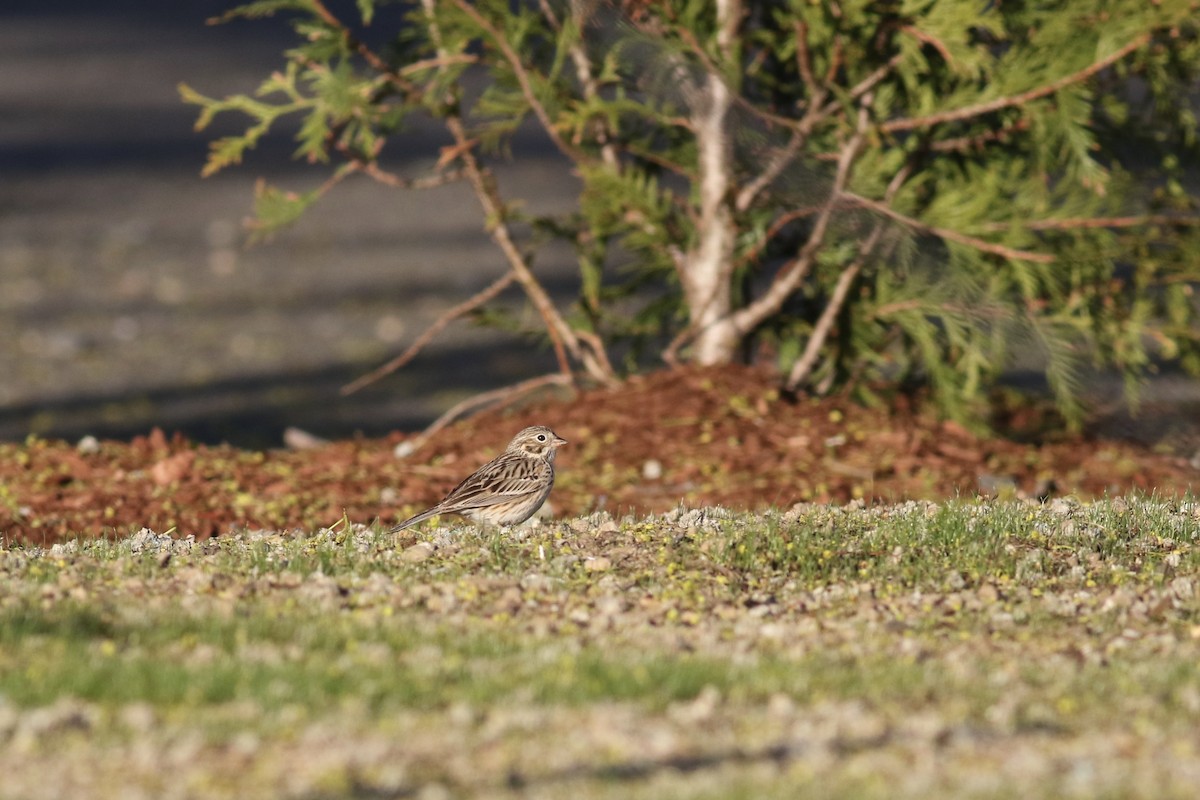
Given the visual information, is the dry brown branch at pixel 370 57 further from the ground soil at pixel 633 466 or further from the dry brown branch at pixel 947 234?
the dry brown branch at pixel 947 234

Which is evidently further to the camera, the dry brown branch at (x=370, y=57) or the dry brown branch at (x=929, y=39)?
the dry brown branch at (x=370, y=57)

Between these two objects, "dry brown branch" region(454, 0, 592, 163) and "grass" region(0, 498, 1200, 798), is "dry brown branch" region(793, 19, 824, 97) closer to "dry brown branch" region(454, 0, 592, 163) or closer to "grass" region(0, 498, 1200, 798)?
"dry brown branch" region(454, 0, 592, 163)

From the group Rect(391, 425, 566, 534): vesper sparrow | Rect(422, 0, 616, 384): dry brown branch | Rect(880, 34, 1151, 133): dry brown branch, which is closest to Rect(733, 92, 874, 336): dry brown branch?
Rect(880, 34, 1151, 133): dry brown branch

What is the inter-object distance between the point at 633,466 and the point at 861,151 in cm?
251

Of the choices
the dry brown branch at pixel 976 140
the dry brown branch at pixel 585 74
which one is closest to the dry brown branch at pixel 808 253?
the dry brown branch at pixel 976 140

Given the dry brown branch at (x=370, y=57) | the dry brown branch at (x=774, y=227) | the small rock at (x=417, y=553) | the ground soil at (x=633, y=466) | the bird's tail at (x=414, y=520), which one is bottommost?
the ground soil at (x=633, y=466)

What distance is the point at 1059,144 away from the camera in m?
11.3

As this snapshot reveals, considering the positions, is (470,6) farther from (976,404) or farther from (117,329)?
(117,329)

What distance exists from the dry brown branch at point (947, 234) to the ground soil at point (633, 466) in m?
1.34

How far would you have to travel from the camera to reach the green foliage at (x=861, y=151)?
10.8 m

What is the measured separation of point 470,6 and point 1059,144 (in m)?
3.91

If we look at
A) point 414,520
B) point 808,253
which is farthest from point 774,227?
point 414,520

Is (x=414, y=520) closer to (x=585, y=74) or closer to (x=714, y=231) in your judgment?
(x=714, y=231)

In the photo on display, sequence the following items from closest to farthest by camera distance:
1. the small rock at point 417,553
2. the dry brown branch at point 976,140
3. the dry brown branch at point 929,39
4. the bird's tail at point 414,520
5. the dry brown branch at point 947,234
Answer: the small rock at point 417,553 < the bird's tail at point 414,520 < the dry brown branch at point 929,39 < the dry brown branch at point 947,234 < the dry brown branch at point 976,140
